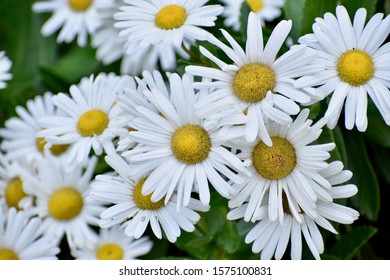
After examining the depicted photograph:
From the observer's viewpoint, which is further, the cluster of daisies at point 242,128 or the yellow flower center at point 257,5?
the yellow flower center at point 257,5

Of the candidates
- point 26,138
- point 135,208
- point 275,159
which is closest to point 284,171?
point 275,159

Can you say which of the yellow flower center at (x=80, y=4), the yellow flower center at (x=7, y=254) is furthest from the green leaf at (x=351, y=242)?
the yellow flower center at (x=80, y=4)

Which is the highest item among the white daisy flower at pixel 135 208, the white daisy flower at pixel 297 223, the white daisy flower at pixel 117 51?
the white daisy flower at pixel 117 51

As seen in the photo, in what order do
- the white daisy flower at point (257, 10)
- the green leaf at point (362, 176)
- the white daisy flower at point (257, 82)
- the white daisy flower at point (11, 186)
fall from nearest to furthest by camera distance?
1. the white daisy flower at point (257, 82)
2. the green leaf at point (362, 176)
3. the white daisy flower at point (11, 186)
4. the white daisy flower at point (257, 10)

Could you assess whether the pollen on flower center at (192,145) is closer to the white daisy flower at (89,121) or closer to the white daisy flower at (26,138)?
the white daisy flower at (89,121)

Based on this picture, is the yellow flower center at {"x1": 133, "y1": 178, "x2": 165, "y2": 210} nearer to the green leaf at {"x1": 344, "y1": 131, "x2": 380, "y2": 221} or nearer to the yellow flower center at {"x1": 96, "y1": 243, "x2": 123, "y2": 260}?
the yellow flower center at {"x1": 96, "y1": 243, "x2": 123, "y2": 260}

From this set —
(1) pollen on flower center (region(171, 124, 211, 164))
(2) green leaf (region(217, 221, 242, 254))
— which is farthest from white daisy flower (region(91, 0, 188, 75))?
(1) pollen on flower center (region(171, 124, 211, 164))

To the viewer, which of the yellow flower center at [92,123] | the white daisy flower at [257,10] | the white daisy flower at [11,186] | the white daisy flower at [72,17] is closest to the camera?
the yellow flower center at [92,123]

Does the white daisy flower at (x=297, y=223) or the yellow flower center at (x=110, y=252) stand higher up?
the yellow flower center at (x=110, y=252)
